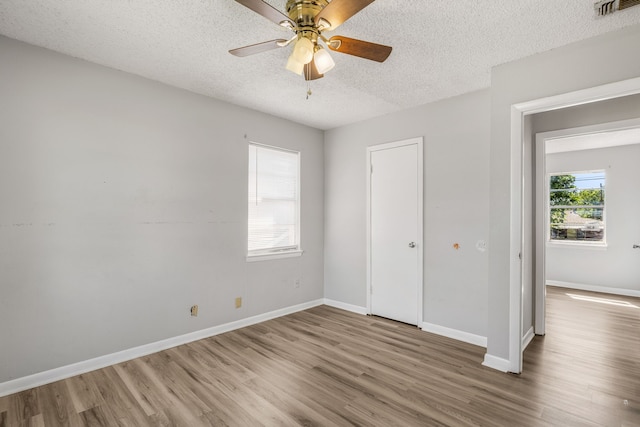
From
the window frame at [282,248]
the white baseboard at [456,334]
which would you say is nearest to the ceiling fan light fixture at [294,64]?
the window frame at [282,248]

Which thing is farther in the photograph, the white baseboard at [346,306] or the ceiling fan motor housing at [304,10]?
the white baseboard at [346,306]

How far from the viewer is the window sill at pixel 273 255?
3.91 m

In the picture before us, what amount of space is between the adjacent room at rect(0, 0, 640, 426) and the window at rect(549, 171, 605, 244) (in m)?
2.02

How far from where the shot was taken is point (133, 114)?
9.73ft

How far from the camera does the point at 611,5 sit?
6.43 feet

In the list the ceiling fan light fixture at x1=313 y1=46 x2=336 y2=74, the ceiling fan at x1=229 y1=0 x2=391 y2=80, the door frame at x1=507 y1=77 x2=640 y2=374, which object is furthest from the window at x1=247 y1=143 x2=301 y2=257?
the door frame at x1=507 y1=77 x2=640 y2=374

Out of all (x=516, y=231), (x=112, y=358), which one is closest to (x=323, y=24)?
(x=516, y=231)

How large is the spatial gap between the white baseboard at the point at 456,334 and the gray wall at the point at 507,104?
0.48 meters

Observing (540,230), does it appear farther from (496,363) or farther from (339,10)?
(339,10)

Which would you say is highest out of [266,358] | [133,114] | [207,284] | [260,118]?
[260,118]

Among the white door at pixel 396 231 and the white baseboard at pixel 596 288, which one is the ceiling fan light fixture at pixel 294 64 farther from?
the white baseboard at pixel 596 288

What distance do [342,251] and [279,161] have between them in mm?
1594

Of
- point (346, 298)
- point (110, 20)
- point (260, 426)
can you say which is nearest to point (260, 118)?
point (110, 20)

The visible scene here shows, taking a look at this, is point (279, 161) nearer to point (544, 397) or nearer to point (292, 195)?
point (292, 195)
